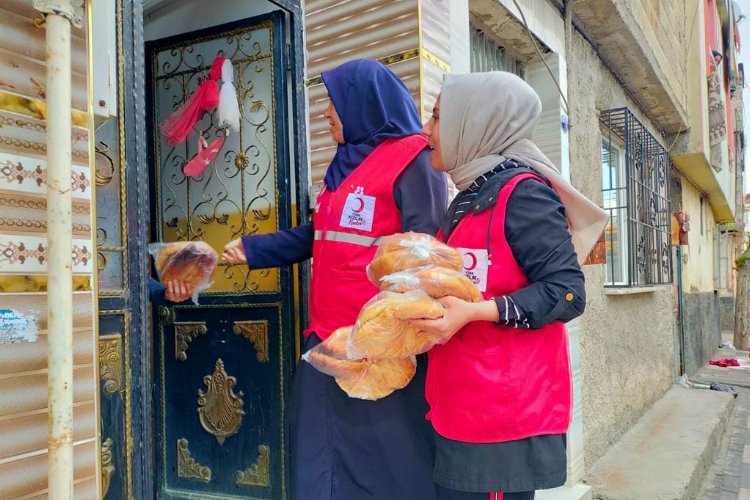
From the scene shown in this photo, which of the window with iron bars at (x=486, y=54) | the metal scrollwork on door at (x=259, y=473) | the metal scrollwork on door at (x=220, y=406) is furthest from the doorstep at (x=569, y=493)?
the window with iron bars at (x=486, y=54)

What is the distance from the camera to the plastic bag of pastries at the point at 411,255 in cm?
152

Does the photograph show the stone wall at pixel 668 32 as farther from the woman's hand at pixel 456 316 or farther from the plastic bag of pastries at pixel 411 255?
the woman's hand at pixel 456 316

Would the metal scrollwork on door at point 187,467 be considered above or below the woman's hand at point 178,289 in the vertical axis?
below

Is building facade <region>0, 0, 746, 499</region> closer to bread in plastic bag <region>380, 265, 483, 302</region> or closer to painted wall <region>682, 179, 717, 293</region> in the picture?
bread in plastic bag <region>380, 265, 483, 302</region>

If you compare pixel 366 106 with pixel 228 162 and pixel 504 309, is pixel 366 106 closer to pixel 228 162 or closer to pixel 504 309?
pixel 504 309

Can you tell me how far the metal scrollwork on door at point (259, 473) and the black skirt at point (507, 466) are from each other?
1.39 metres

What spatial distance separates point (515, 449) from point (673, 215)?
9.33 metres

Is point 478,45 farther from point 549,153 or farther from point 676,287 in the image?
point 676,287

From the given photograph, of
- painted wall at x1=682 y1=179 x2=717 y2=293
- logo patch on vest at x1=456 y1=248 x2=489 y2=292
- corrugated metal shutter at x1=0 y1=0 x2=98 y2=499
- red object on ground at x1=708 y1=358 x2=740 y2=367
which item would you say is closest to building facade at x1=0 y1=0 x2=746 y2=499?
corrugated metal shutter at x1=0 y1=0 x2=98 y2=499

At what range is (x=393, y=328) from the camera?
149 cm

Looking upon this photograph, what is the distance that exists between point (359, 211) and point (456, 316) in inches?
27.0

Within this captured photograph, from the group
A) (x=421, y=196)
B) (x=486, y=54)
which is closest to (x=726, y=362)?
(x=486, y=54)

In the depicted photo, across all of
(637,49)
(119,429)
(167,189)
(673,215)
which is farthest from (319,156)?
(673,215)

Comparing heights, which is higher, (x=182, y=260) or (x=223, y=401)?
(x=182, y=260)
